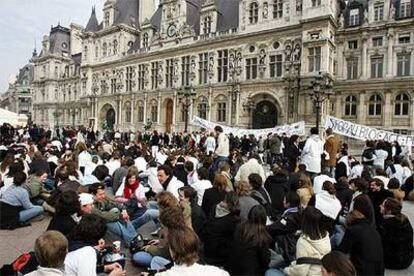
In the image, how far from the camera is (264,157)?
19.2 m

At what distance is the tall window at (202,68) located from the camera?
3462 cm

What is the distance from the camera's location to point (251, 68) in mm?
31500

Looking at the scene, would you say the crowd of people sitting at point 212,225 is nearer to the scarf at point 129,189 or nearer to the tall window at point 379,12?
the scarf at point 129,189

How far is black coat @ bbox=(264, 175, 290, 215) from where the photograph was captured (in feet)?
26.5

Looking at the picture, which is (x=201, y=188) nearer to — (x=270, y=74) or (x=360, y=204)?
(x=360, y=204)

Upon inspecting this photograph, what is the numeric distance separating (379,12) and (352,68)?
4.79 metres

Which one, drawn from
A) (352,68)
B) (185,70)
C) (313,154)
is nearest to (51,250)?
(313,154)

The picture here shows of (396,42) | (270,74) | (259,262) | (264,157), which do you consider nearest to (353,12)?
(396,42)

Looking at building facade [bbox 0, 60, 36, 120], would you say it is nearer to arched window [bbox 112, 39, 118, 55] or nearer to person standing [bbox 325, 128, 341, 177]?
arched window [bbox 112, 39, 118, 55]

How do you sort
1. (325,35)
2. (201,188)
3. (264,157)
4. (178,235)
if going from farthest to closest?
(325,35)
(264,157)
(201,188)
(178,235)

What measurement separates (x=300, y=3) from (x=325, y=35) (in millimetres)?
4021

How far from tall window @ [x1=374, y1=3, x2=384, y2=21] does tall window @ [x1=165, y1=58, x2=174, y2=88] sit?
19.9 meters

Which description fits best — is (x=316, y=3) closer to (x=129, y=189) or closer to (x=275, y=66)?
(x=275, y=66)

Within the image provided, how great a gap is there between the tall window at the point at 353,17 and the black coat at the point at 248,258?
2953 centimetres
